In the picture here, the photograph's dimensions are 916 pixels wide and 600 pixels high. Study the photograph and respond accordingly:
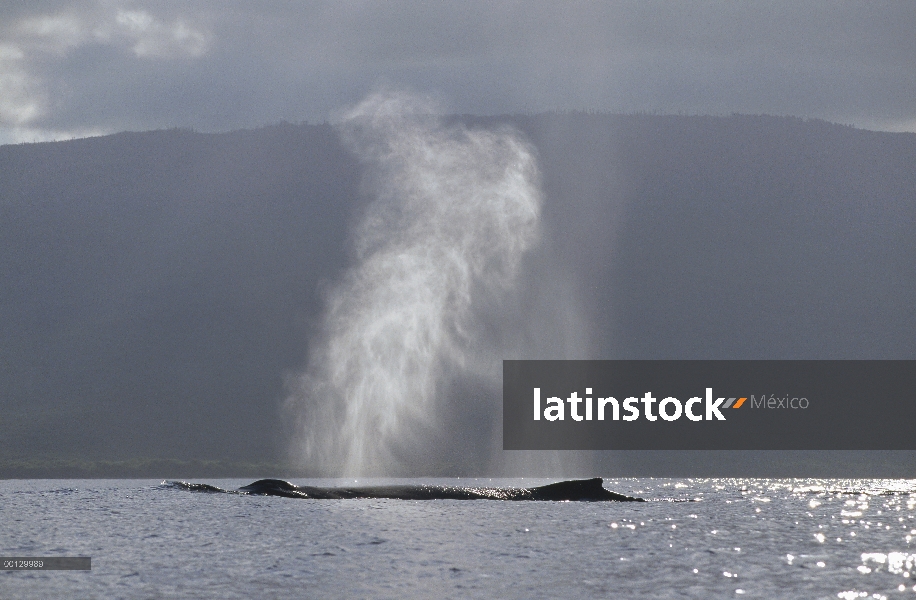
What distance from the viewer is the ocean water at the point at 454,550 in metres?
35.1

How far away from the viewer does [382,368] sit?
145 metres

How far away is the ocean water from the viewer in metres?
35.1

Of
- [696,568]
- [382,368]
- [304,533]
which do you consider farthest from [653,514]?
[382,368]

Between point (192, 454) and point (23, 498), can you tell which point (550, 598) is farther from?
point (192, 454)

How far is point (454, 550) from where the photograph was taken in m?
45.7
